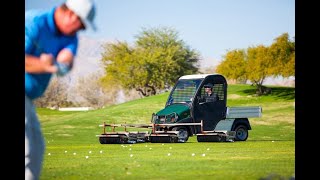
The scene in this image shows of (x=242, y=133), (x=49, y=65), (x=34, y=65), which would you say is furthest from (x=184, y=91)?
(x=49, y=65)

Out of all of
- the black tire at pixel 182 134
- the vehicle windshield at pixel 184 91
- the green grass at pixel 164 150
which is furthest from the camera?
the black tire at pixel 182 134

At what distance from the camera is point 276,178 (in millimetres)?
7668

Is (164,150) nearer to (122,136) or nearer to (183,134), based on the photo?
(183,134)

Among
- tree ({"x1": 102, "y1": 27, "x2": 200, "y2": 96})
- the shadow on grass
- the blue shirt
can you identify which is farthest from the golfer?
the shadow on grass

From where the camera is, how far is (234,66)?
969cm

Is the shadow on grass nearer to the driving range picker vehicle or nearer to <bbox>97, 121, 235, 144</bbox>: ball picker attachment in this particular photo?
the driving range picker vehicle

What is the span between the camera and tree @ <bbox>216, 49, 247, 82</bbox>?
30.5ft

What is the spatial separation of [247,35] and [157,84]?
150 centimetres

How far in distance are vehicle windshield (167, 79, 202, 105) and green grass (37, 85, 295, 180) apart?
0.92ft

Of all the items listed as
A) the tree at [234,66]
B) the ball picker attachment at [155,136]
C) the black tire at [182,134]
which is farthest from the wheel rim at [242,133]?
the tree at [234,66]

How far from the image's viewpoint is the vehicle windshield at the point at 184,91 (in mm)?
10039

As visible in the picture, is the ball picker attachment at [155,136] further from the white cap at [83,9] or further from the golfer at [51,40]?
the white cap at [83,9]
